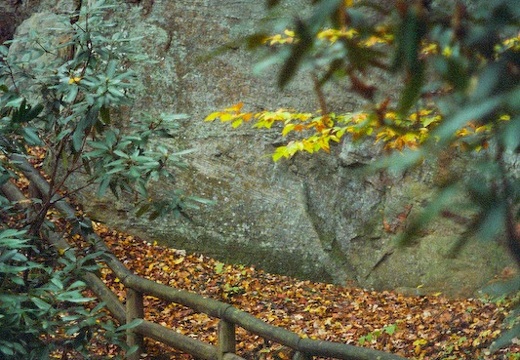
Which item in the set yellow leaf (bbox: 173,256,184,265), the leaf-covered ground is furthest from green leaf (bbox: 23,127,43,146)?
yellow leaf (bbox: 173,256,184,265)

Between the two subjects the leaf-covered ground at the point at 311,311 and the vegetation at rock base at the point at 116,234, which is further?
the leaf-covered ground at the point at 311,311

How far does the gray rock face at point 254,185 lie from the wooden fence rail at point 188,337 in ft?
5.26

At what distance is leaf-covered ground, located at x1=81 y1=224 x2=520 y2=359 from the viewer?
5535mm

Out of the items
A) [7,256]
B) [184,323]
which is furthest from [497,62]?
[184,323]

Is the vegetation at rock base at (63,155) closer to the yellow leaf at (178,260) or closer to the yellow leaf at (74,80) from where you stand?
the yellow leaf at (74,80)

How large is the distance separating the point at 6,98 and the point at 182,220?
3.52 m

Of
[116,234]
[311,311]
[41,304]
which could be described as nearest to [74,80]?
[41,304]

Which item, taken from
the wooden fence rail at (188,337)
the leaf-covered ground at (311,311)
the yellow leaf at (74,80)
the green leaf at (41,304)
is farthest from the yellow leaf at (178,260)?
the green leaf at (41,304)

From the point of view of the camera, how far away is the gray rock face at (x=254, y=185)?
6.96 m

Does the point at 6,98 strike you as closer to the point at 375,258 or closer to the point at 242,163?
the point at 242,163

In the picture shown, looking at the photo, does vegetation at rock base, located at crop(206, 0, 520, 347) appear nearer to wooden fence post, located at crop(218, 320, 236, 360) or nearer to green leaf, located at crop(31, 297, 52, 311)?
green leaf, located at crop(31, 297, 52, 311)

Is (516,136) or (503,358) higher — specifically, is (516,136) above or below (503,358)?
above

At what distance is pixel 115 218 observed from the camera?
7414 millimetres

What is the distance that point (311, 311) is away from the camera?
20.8ft
